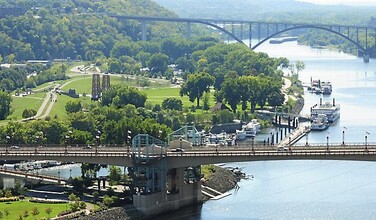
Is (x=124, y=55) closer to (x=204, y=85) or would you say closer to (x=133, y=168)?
(x=204, y=85)

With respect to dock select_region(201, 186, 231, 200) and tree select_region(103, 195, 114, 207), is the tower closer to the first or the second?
dock select_region(201, 186, 231, 200)

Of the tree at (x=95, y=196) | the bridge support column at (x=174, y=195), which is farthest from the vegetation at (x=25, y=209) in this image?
the bridge support column at (x=174, y=195)

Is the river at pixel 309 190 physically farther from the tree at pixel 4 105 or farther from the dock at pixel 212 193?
the tree at pixel 4 105

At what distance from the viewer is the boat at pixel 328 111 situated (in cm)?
9107

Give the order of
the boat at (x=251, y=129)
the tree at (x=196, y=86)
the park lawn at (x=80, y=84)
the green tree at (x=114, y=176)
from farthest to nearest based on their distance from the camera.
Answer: the park lawn at (x=80, y=84)
the tree at (x=196, y=86)
the boat at (x=251, y=129)
the green tree at (x=114, y=176)

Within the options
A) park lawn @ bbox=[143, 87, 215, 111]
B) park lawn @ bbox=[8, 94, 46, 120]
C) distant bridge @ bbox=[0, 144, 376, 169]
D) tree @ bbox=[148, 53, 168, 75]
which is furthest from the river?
tree @ bbox=[148, 53, 168, 75]

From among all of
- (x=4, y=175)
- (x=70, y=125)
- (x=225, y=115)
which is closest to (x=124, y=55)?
(x=225, y=115)

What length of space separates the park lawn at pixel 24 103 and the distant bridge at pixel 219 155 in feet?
84.3

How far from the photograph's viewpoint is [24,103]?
302 feet

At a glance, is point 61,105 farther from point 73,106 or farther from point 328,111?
point 328,111

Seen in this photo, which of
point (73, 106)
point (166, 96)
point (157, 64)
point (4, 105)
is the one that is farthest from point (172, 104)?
point (157, 64)

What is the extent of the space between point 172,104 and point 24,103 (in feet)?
33.1

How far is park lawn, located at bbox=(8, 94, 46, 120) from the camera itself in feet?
285

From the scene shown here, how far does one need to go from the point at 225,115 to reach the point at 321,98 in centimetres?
2019
